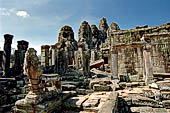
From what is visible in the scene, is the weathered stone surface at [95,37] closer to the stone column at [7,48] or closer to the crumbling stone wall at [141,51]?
the crumbling stone wall at [141,51]

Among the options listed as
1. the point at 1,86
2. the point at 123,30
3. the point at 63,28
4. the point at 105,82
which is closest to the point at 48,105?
the point at 105,82

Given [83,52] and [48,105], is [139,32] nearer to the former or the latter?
[83,52]

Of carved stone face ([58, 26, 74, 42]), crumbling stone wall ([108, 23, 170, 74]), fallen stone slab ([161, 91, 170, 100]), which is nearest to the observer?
fallen stone slab ([161, 91, 170, 100])

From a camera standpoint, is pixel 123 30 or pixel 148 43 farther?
pixel 123 30

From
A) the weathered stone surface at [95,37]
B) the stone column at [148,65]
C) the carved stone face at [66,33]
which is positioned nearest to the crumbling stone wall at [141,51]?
the stone column at [148,65]

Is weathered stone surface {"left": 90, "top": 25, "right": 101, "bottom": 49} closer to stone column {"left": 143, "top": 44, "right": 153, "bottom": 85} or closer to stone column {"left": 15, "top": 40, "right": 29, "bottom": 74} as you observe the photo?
stone column {"left": 15, "top": 40, "right": 29, "bottom": 74}

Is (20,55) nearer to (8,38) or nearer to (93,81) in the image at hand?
(8,38)

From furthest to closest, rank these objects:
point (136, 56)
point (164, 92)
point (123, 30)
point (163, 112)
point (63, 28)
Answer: point (63, 28) → point (123, 30) → point (136, 56) → point (164, 92) → point (163, 112)

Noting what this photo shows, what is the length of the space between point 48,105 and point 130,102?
334 cm

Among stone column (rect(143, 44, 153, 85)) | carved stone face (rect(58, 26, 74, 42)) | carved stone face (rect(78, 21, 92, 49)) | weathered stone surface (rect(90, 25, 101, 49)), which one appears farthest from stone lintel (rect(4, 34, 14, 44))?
weathered stone surface (rect(90, 25, 101, 49))

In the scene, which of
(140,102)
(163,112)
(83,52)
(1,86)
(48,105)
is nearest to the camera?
(48,105)

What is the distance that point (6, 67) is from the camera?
1308 cm

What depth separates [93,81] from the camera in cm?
770

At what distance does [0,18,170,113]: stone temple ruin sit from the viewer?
12.5 ft
